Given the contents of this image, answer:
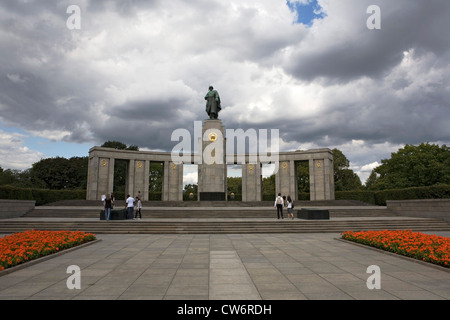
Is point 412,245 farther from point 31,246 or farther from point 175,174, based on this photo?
point 175,174

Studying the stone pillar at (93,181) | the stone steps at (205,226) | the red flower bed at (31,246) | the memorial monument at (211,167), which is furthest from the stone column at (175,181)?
the red flower bed at (31,246)

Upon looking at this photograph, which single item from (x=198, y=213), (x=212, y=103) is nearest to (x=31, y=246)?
(x=198, y=213)

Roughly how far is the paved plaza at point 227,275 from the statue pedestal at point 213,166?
970 inches

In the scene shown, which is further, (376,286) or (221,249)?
(221,249)

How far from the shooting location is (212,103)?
39.7 metres

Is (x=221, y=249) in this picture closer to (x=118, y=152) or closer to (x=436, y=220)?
(x=436, y=220)

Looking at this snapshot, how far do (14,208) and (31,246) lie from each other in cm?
1997

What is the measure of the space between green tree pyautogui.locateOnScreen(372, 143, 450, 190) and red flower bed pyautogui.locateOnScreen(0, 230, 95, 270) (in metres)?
54.1

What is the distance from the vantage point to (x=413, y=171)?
172 feet

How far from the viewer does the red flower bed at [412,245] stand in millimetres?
9289

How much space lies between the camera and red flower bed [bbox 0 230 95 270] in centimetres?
896

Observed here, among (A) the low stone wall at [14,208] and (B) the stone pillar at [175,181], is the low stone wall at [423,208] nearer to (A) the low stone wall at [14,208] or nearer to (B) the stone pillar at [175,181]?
(B) the stone pillar at [175,181]
